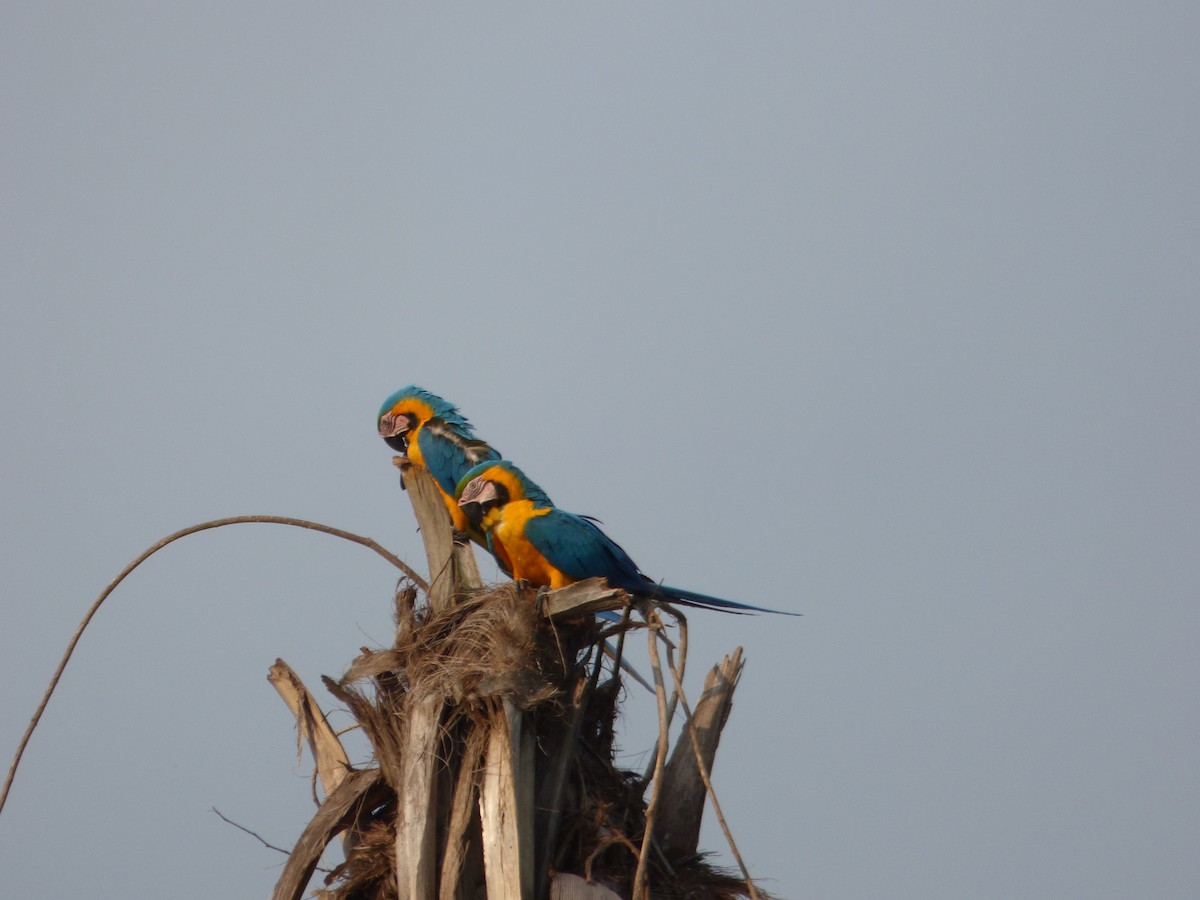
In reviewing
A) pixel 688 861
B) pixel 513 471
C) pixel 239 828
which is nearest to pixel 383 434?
pixel 513 471

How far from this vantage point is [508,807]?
14.5ft

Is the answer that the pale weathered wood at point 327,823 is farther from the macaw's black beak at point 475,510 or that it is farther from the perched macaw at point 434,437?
the perched macaw at point 434,437

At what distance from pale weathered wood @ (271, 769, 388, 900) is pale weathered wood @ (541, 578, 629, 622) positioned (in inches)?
41.3

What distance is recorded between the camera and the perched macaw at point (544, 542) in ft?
18.0

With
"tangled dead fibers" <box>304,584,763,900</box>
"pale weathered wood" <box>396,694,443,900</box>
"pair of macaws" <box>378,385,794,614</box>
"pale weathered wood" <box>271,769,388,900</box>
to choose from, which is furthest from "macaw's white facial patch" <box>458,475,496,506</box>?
"pale weathered wood" <box>271,769,388,900</box>

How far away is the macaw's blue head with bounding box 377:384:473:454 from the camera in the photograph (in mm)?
7551

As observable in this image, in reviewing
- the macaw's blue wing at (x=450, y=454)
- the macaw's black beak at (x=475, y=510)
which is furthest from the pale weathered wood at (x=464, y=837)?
the macaw's blue wing at (x=450, y=454)

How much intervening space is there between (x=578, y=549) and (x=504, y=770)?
1.31m

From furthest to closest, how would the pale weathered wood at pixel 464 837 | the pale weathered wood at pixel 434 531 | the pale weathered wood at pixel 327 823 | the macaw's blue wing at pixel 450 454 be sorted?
1. the macaw's blue wing at pixel 450 454
2. the pale weathered wood at pixel 434 531
3. the pale weathered wood at pixel 327 823
4. the pale weathered wood at pixel 464 837

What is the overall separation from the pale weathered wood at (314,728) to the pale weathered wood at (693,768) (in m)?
1.46

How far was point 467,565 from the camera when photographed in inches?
220

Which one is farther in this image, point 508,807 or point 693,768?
point 693,768

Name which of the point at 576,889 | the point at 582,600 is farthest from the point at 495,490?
the point at 576,889

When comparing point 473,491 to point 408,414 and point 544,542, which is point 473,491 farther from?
point 408,414
